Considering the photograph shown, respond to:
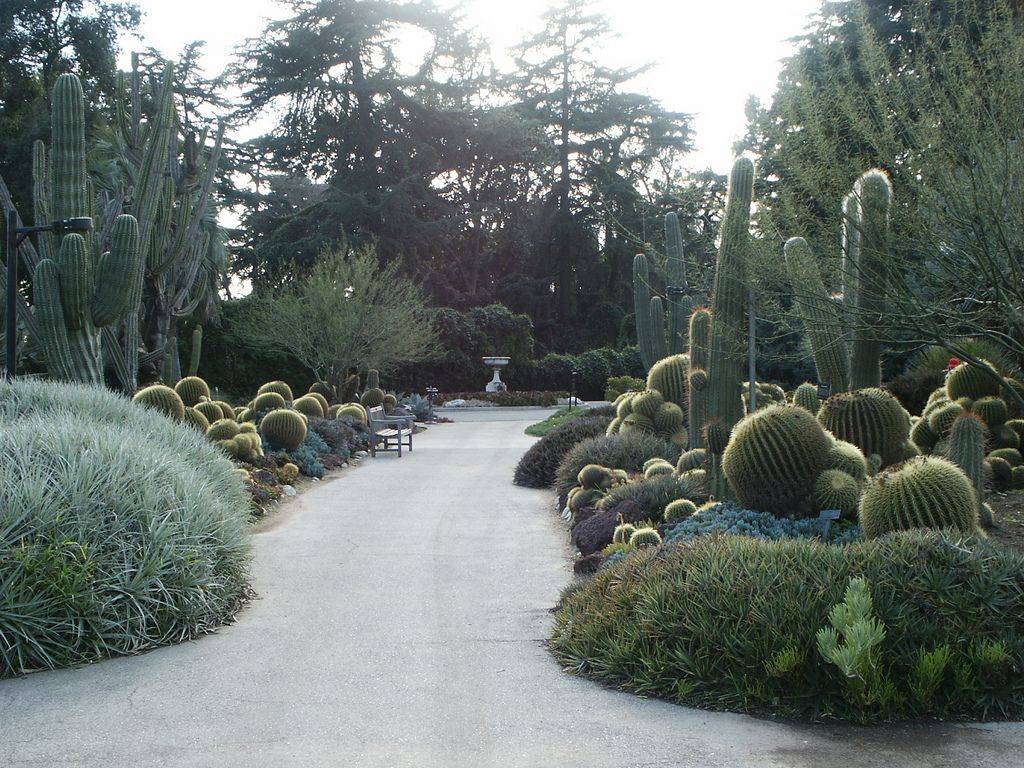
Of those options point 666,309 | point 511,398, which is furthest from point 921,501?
point 511,398

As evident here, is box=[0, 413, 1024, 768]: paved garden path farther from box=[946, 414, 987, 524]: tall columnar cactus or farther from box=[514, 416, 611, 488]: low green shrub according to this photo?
box=[514, 416, 611, 488]: low green shrub

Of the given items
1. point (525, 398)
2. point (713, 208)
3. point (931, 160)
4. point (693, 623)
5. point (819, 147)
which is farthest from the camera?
point (525, 398)

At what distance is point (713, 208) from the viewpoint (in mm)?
10211

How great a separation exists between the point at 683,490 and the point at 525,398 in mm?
27455

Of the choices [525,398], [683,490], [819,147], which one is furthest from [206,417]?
[525,398]

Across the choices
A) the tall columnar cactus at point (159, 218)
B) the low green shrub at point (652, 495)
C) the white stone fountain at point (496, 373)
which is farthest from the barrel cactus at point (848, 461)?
the white stone fountain at point (496, 373)

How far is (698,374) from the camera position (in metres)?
10.6

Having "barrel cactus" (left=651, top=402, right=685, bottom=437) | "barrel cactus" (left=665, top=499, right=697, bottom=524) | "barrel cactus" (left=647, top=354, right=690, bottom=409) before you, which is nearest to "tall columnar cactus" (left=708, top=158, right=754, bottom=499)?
"barrel cactus" (left=665, top=499, right=697, bottom=524)

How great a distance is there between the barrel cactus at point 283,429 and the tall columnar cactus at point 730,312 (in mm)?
8514

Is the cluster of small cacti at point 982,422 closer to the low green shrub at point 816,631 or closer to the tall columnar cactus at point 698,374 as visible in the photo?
the tall columnar cactus at point 698,374

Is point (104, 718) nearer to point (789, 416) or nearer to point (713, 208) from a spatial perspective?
point (789, 416)

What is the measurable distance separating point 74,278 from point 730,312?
30.6ft

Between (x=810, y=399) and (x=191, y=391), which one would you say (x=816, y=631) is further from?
(x=191, y=391)

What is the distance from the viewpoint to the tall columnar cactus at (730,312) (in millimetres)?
8703
